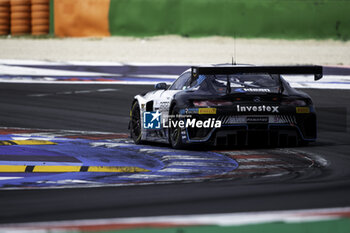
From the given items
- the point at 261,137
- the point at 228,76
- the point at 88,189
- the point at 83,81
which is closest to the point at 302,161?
the point at 261,137

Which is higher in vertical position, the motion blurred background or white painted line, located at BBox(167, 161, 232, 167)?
the motion blurred background

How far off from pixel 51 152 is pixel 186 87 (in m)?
2.01

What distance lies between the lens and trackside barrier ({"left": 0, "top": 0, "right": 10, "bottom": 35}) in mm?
33719

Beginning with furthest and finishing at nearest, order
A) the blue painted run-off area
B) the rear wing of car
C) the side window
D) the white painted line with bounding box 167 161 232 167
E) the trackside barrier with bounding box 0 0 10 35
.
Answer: the trackside barrier with bounding box 0 0 10 35
the side window
the rear wing of car
the white painted line with bounding box 167 161 232 167
the blue painted run-off area

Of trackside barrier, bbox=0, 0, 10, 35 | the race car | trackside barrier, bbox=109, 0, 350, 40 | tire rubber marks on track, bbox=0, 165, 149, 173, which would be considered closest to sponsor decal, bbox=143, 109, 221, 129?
the race car

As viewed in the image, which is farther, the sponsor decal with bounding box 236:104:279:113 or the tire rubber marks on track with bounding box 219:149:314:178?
the sponsor decal with bounding box 236:104:279:113

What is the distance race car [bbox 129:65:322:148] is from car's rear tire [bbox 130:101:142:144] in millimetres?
812

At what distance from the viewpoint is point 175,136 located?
10727mm

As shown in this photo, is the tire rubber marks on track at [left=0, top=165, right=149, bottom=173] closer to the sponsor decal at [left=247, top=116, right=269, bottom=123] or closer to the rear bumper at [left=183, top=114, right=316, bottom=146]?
the rear bumper at [left=183, top=114, right=316, bottom=146]

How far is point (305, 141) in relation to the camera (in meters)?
10.8

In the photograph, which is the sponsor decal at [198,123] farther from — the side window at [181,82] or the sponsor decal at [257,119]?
the side window at [181,82]

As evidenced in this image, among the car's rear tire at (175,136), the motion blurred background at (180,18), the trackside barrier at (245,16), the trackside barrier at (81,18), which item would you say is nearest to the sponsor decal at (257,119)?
the car's rear tire at (175,136)

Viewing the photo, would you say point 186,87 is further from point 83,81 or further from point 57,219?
point 83,81

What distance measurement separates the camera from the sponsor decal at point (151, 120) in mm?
11289
